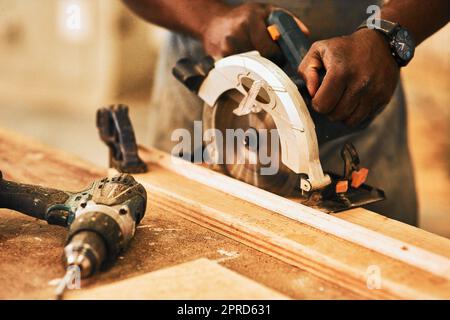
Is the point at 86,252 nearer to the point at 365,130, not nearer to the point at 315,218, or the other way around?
the point at 315,218

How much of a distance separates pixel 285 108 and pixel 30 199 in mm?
594

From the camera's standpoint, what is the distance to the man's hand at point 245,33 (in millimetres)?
1729

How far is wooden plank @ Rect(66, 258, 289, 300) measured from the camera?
3.61ft

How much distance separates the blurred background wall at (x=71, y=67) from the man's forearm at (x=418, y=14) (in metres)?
3.57

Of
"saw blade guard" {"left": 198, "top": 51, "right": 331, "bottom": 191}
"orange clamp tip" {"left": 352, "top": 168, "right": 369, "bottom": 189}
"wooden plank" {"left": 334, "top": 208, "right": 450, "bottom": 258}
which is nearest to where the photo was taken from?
"wooden plank" {"left": 334, "top": 208, "right": 450, "bottom": 258}

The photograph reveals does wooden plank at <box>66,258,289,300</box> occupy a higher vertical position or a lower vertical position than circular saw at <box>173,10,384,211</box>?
lower

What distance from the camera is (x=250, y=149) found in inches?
64.8

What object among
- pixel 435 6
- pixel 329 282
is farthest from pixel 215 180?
pixel 435 6

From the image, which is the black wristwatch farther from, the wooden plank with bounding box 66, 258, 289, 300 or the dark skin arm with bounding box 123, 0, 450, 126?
the wooden plank with bounding box 66, 258, 289, 300

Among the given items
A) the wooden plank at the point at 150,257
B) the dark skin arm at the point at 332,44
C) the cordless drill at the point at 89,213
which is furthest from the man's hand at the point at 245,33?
the cordless drill at the point at 89,213

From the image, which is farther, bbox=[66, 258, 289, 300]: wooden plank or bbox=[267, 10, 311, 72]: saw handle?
bbox=[267, 10, 311, 72]: saw handle

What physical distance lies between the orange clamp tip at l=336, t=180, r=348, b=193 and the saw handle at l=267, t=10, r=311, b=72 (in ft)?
1.04

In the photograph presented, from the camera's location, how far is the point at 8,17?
6.27m

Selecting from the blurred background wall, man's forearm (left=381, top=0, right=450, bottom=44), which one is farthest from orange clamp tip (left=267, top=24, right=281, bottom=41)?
the blurred background wall
